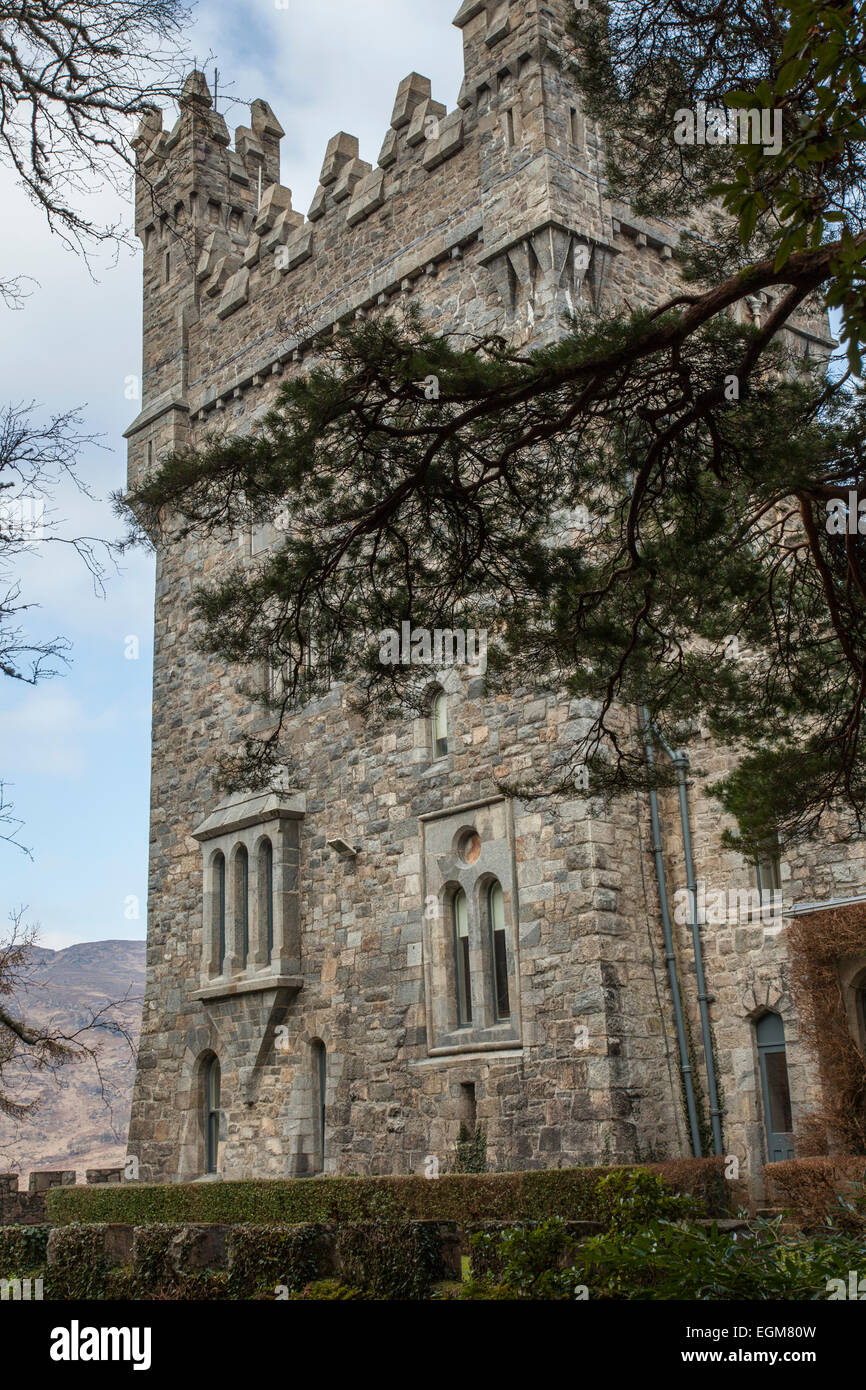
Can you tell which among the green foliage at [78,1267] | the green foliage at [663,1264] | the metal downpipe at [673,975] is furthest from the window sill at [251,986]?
the green foliage at [663,1264]

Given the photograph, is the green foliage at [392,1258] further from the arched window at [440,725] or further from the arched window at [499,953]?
the arched window at [440,725]

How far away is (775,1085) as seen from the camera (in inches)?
499

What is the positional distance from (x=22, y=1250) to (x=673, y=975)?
6699mm

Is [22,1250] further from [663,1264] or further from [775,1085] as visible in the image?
[663,1264]

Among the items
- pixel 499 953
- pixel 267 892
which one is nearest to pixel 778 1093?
pixel 499 953

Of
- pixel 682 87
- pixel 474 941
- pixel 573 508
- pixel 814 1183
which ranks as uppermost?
pixel 682 87

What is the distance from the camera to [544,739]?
14.0 meters

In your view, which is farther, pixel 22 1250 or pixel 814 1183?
pixel 22 1250

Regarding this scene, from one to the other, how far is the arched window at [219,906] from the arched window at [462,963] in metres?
4.43

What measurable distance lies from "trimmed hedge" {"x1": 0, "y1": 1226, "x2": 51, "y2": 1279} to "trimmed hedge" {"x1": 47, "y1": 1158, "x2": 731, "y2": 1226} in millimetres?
1321

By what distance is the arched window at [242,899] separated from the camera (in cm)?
1752

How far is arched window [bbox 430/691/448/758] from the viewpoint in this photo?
15305 millimetres

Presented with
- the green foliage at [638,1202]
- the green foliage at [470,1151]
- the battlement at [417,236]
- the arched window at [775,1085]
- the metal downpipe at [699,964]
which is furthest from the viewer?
the battlement at [417,236]
